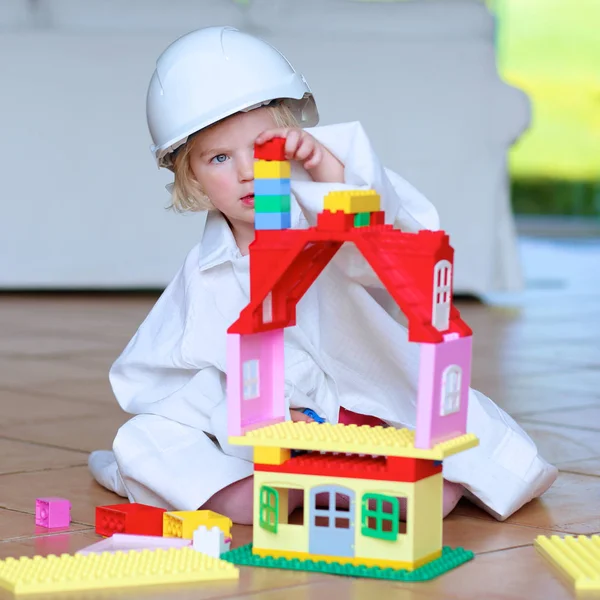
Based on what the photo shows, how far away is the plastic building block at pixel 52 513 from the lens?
139 centimetres

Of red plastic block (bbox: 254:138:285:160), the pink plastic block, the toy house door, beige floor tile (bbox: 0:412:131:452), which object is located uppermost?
red plastic block (bbox: 254:138:285:160)

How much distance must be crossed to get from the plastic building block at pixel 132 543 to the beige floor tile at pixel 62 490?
5.3 inches

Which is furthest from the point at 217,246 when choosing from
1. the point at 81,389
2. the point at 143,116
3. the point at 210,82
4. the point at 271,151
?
the point at 143,116

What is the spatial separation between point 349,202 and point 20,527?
0.55 m

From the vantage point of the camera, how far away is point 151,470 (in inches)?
57.4

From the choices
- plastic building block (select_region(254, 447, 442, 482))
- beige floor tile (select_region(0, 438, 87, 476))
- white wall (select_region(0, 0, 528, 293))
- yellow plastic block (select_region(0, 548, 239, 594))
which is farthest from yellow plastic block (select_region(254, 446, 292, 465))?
white wall (select_region(0, 0, 528, 293))

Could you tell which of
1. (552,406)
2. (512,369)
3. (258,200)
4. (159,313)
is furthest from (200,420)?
(512,369)

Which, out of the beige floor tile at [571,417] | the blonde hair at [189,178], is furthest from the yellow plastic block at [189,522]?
the beige floor tile at [571,417]

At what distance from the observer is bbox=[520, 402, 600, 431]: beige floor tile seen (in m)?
2.03

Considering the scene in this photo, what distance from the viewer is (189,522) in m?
1.31

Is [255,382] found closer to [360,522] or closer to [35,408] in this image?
[360,522]

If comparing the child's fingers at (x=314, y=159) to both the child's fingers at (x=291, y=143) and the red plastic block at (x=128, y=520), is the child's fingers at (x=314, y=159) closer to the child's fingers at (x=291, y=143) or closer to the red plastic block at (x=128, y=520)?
the child's fingers at (x=291, y=143)

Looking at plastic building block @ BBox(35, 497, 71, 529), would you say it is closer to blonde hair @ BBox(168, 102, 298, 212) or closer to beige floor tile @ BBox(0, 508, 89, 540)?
beige floor tile @ BBox(0, 508, 89, 540)

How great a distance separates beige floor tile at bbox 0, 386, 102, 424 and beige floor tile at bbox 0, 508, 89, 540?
54 centimetres
